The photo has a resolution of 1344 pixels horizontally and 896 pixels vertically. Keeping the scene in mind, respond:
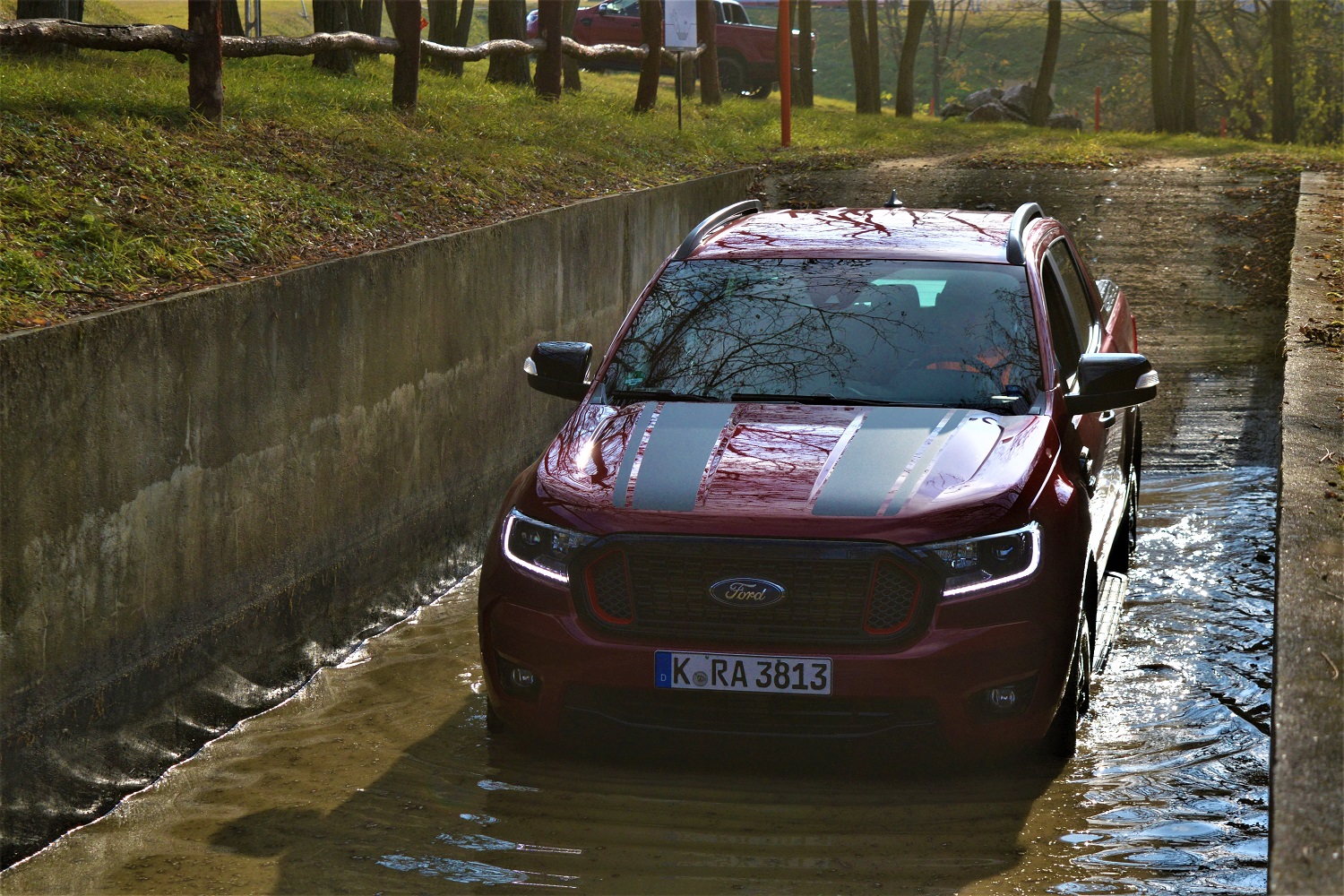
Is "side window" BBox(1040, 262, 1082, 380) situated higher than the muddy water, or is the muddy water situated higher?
"side window" BBox(1040, 262, 1082, 380)

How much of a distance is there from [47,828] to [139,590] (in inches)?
36.5

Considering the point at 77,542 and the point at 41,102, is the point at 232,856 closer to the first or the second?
the point at 77,542

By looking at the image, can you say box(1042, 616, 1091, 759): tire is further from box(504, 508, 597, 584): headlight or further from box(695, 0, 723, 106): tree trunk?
box(695, 0, 723, 106): tree trunk

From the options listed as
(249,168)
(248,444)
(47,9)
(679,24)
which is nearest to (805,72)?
(679,24)

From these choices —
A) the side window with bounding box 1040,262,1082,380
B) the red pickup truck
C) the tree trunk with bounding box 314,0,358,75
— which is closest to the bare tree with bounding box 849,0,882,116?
the red pickup truck

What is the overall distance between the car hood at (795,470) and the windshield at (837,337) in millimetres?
184

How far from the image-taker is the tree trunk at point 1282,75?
105 feet

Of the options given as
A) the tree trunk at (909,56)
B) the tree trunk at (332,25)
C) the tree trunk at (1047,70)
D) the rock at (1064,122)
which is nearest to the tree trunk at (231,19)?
the tree trunk at (332,25)

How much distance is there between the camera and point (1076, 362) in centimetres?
646

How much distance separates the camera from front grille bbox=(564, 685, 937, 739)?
16.0 feet

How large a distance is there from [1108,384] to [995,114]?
3677 centimetres

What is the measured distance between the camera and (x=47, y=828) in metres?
4.97

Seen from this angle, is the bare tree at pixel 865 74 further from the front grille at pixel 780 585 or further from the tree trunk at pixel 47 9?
the front grille at pixel 780 585

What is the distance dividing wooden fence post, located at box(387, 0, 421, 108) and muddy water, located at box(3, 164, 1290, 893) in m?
7.13
